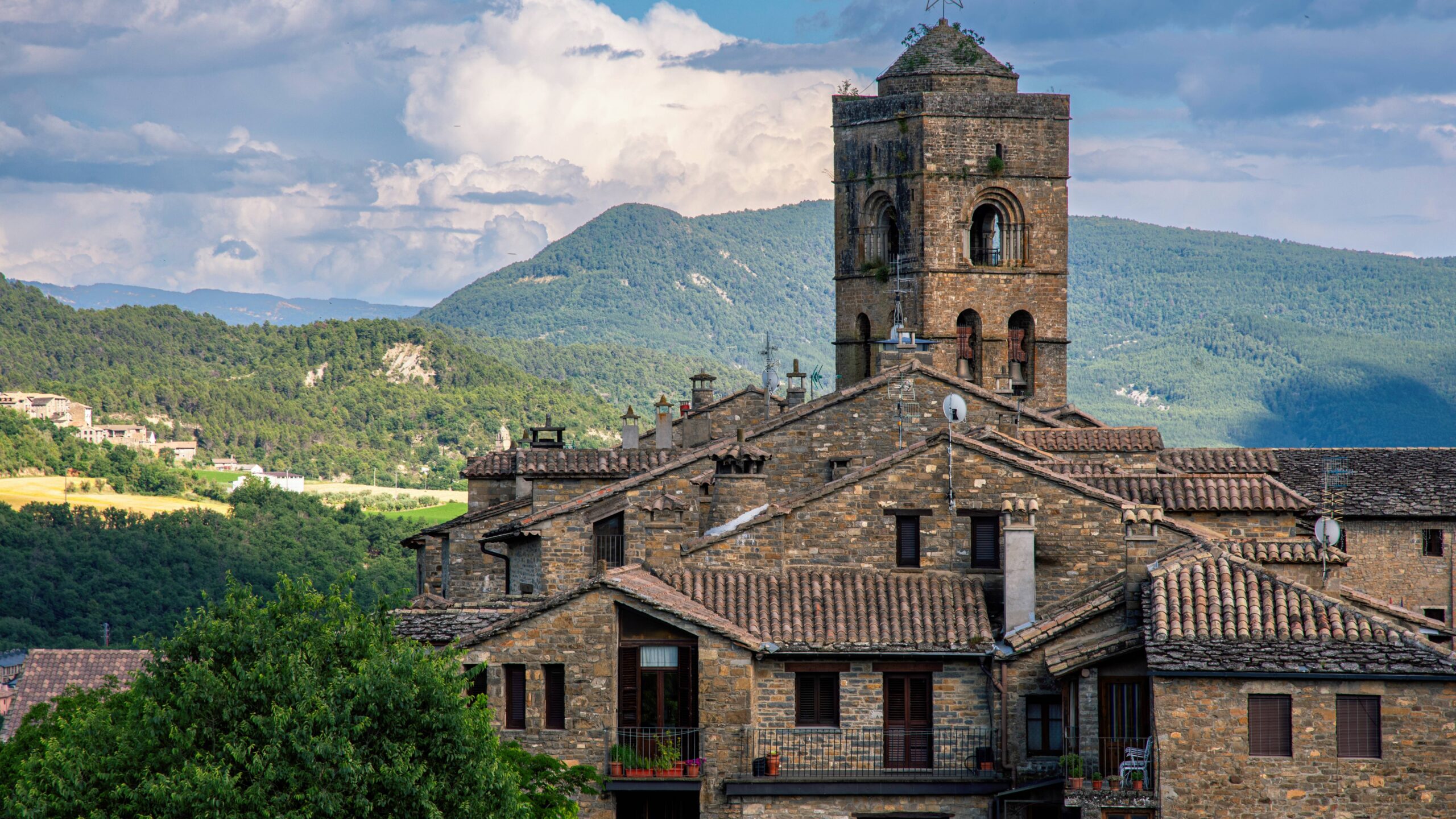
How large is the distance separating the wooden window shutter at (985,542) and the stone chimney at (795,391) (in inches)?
705

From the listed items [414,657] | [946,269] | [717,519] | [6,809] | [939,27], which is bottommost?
[6,809]

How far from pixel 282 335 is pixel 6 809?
175m

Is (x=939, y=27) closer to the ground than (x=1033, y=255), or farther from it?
farther from it

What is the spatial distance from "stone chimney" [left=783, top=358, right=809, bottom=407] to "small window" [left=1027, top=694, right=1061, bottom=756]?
67.4 feet

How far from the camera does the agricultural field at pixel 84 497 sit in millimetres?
115625

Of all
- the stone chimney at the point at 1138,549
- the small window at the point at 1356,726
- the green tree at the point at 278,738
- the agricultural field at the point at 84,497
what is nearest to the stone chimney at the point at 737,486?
the stone chimney at the point at 1138,549

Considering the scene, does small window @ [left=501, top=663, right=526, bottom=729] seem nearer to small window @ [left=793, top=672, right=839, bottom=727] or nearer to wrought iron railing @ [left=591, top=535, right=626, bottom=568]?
small window @ [left=793, top=672, right=839, bottom=727]

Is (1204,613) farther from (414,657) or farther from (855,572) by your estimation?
(414,657)

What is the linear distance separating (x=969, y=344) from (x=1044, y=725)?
25211 mm

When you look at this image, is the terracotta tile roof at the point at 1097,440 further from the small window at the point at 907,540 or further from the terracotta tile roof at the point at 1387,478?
the small window at the point at 907,540

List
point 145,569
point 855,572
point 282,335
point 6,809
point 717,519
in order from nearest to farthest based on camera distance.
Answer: point 6,809 < point 855,572 < point 717,519 < point 145,569 < point 282,335

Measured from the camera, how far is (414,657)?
2350cm

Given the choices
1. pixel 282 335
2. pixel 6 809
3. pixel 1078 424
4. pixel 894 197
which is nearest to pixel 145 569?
pixel 894 197

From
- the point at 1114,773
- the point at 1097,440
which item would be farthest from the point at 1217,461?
the point at 1114,773
